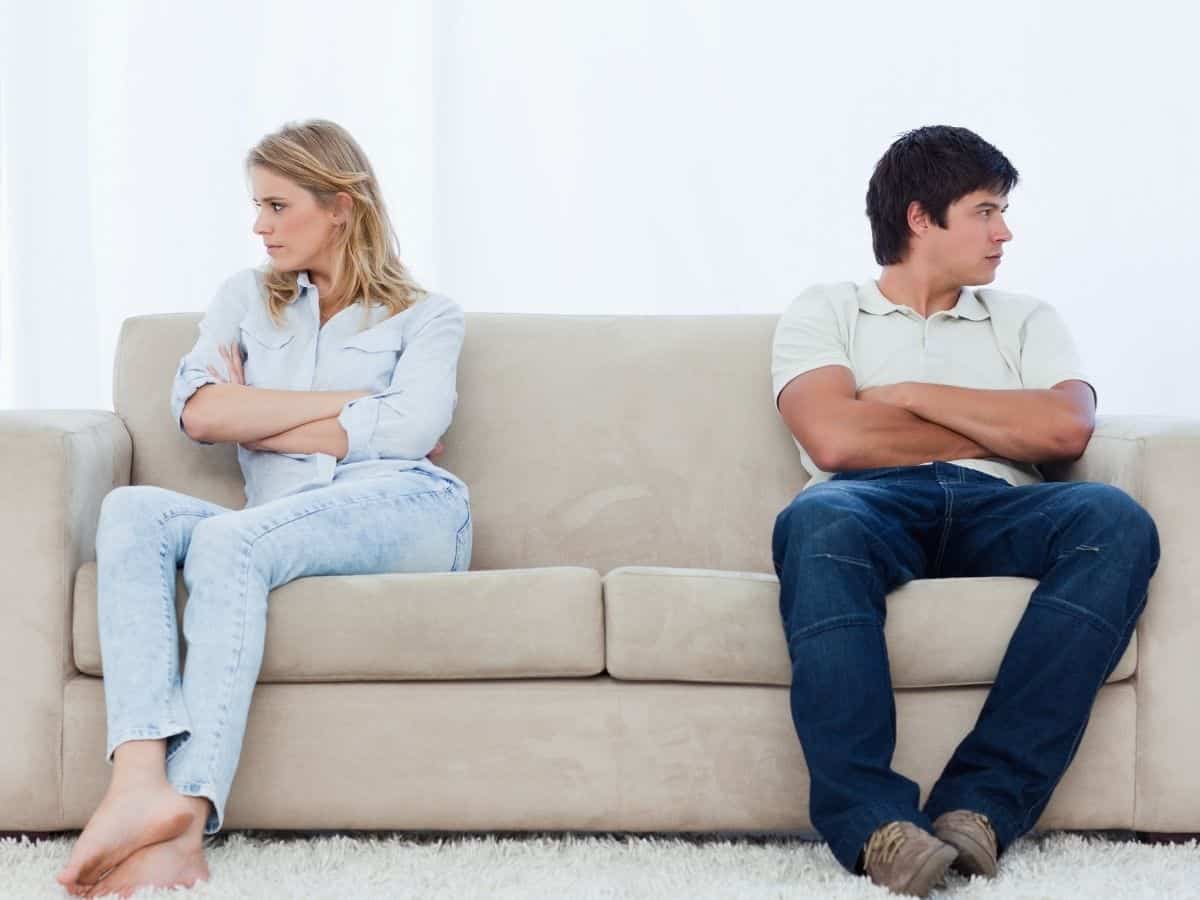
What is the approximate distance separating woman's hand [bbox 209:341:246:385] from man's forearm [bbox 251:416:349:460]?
0.15 m

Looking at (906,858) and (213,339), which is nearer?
(906,858)

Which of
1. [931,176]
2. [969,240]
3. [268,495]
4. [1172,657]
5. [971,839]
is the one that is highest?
[931,176]

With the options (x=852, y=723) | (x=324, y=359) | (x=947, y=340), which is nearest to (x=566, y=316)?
(x=324, y=359)

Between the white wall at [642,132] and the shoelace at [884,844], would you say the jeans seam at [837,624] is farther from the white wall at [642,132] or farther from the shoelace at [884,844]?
the white wall at [642,132]

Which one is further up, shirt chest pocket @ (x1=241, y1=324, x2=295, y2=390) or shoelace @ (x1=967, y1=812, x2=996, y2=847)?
shirt chest pocket @ (x1=241, y1=324, x2=295, y2=390)

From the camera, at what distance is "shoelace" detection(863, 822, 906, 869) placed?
1633mm

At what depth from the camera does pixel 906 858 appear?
1609 millimetres

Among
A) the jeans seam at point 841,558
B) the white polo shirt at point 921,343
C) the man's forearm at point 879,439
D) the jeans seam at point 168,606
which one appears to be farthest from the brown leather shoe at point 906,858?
the jeans seam at point 168,606

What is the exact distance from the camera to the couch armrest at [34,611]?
77.0 inches

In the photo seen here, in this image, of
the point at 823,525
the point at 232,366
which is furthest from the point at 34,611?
the point at 823,525

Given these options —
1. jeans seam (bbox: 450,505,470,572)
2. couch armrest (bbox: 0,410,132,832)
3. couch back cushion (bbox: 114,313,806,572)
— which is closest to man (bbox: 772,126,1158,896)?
couch back cushion (bbox: 114,313,806,572)

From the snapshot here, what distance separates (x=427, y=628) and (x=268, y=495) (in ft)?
1.52

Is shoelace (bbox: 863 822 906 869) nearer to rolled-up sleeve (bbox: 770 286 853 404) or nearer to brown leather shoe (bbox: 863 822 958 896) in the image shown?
brown leather shoe (bbox: 863 822 958 896)

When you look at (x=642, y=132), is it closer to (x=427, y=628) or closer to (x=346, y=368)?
(x=346, y=368)
